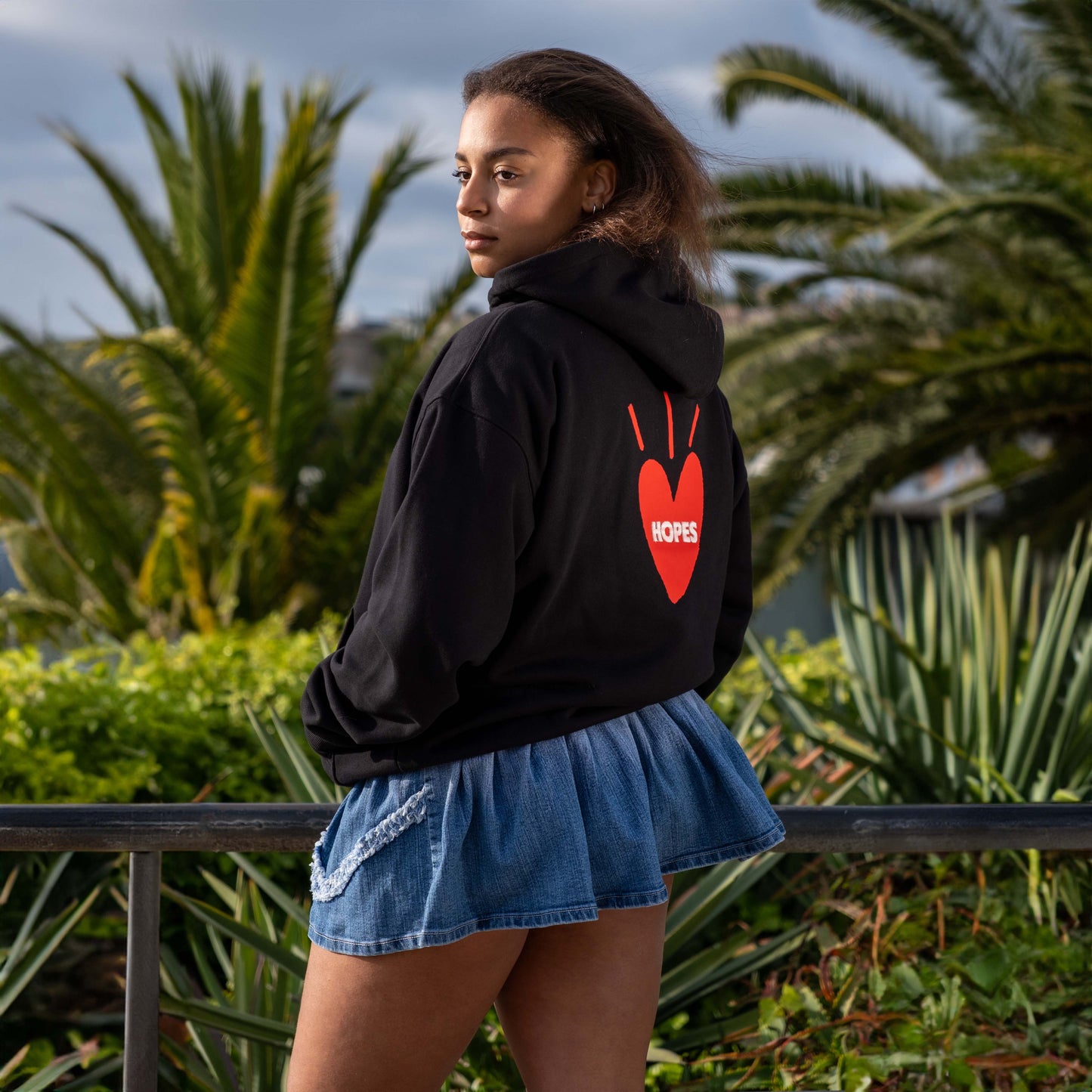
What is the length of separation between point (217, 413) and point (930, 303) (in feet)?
17.0

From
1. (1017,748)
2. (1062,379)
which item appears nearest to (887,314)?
(1062,379)

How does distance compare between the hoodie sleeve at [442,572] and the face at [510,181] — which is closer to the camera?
the hoodie sleeve at [442,572]

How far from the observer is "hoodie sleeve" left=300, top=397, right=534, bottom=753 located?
1139mm

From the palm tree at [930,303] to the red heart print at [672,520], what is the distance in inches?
270

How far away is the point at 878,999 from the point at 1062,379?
6547 mm

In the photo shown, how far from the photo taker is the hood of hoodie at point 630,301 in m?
1.27

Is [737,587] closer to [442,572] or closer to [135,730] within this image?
[442,572]

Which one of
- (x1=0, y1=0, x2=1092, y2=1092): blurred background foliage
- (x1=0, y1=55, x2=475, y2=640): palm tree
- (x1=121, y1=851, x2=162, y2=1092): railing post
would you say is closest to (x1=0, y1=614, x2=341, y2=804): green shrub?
(x1=0, y1=0, x2=1092, y2=1092): blurred background foliage

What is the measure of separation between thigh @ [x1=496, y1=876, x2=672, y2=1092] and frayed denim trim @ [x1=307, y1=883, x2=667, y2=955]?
0.21 feet

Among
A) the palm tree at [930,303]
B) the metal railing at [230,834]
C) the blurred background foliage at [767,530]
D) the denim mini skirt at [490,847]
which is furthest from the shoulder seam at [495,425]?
the palm tree at [930,303]

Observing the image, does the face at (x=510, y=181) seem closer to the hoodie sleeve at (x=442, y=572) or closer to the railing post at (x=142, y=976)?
the hoodie sleeve at (x=442, y=572)

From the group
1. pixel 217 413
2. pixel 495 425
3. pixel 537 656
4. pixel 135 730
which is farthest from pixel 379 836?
pixel 217 413

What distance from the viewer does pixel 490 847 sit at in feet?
3.93

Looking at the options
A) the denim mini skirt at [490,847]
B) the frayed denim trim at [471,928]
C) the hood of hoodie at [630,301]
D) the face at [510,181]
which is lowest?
the frayed denim trim at [471,928]
